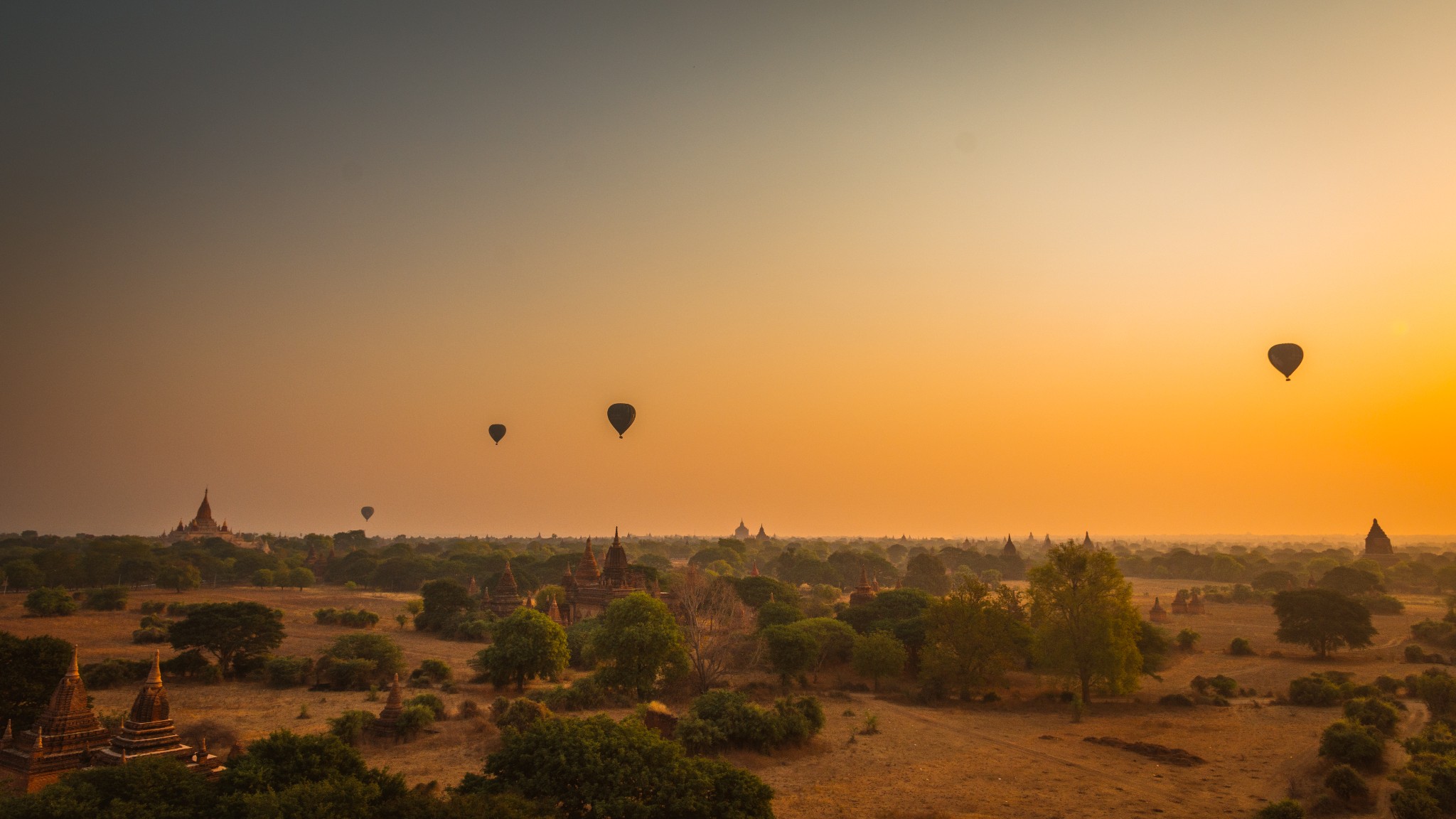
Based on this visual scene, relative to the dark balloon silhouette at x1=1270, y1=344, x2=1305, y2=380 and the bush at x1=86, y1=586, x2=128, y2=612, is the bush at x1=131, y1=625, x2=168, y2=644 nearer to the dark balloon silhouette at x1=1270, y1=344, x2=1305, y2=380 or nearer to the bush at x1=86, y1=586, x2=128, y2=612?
the bush at x1=86, y1=586, x2=128, y2=612

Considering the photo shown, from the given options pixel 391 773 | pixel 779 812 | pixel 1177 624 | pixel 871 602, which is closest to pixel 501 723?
pixel 391 773

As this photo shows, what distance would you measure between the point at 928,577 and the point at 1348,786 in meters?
75.1

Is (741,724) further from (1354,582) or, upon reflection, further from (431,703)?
(1354,582)

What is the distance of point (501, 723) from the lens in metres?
27.2

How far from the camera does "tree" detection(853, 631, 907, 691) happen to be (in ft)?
123

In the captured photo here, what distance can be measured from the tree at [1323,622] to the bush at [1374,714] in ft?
66.7

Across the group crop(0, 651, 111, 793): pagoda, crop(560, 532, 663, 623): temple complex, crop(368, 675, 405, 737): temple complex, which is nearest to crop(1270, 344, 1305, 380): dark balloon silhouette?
crop(560, 532, 663, 623): temple complex

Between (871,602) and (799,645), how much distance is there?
44.0 ft

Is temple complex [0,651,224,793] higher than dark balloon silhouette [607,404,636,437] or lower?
lower

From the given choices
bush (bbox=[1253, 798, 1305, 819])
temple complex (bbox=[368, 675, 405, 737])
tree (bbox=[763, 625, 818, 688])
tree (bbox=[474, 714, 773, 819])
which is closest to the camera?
tree (bbox=[474, 714, 773, 819])

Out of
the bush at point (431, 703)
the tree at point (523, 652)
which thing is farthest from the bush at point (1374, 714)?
the bush at point (431, 703)

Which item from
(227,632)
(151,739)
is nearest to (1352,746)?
(151,739)

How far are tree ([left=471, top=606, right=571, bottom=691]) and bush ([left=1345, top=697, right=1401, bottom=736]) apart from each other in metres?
29.4

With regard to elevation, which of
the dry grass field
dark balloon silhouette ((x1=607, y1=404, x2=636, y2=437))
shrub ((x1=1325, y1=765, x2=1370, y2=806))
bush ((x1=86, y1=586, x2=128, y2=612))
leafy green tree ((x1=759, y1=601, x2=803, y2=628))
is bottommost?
the dry grass field
